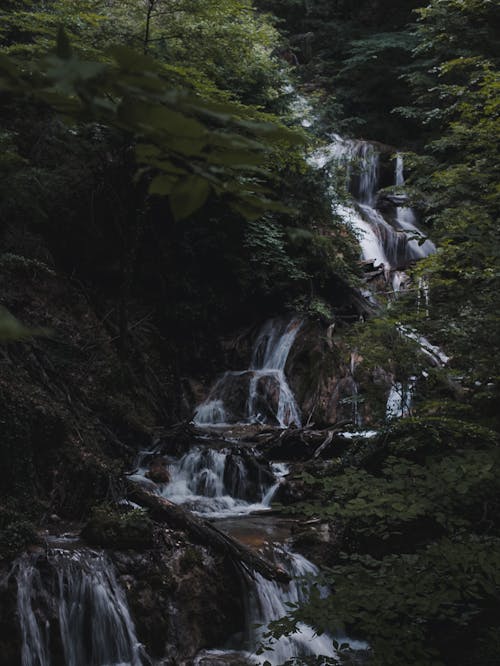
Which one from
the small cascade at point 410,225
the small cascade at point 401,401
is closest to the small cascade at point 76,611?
the small cascade at point 401,401

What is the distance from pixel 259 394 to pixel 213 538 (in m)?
6.19

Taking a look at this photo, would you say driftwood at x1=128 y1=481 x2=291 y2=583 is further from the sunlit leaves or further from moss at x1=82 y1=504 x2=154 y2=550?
the sunlit leaves

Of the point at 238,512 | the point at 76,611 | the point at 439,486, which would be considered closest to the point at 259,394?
the point at 238,512

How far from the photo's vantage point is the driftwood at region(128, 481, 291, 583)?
5.50 metres

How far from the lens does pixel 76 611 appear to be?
443 centimetres

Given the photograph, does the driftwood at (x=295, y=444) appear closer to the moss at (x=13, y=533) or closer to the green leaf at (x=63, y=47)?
the moss at (x=13, y=533)

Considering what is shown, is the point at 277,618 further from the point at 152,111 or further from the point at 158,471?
the point at 152,111

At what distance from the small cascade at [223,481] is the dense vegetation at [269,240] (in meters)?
0.87

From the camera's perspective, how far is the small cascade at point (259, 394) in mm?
11305

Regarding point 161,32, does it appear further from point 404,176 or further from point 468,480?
point 404,176

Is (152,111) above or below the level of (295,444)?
above

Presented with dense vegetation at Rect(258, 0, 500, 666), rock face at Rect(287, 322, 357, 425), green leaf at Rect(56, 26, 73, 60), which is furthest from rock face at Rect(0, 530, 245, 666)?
rock face at Rect(287, 322, 357, 425)

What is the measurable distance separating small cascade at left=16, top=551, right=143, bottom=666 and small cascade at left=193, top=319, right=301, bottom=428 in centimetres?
621

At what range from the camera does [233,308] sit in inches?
533
